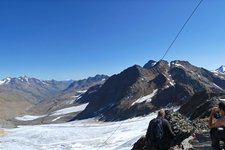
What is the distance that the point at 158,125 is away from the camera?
14.1m

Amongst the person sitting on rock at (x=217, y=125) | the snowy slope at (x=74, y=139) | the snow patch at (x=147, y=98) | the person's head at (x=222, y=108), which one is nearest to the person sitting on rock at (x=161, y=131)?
the person sitting on rock at (x=217, y=125)

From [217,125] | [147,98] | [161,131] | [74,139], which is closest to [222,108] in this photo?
[217,125]

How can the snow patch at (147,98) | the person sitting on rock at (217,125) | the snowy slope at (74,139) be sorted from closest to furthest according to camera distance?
the person sitting on rock at (217,125)
the snowy slope at (74,139)
the snow patch at (147,98)

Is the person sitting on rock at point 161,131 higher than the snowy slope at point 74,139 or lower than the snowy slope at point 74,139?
lower

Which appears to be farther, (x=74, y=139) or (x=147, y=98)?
(x=147, y=98)

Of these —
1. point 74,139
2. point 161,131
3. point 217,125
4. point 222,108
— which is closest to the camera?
point 222,108

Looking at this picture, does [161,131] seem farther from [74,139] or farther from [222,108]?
[74,139]

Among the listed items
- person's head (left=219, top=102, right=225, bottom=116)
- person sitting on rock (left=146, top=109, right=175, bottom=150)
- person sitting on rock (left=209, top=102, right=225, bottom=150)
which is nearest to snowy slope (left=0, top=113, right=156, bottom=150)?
person sitting on rock (left=146, top=109, right=175, bottom=150)

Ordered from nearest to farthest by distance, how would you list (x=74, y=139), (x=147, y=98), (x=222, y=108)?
(x=222, y=108), (x=74, y=139), (x=147, y=98)

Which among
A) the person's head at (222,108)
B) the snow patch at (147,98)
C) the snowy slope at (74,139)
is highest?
the snow patch at (147,98)

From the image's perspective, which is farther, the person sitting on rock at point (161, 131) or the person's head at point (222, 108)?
the person sitting on rock at point (161, 131)

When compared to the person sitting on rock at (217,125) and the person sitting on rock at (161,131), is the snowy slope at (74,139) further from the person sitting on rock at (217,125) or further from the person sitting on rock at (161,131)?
the person sitting on rock at (217,125)

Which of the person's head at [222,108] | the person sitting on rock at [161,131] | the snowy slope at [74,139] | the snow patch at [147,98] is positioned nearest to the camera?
the person's head at [222,108]

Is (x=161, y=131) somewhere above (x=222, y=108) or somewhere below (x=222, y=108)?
below
